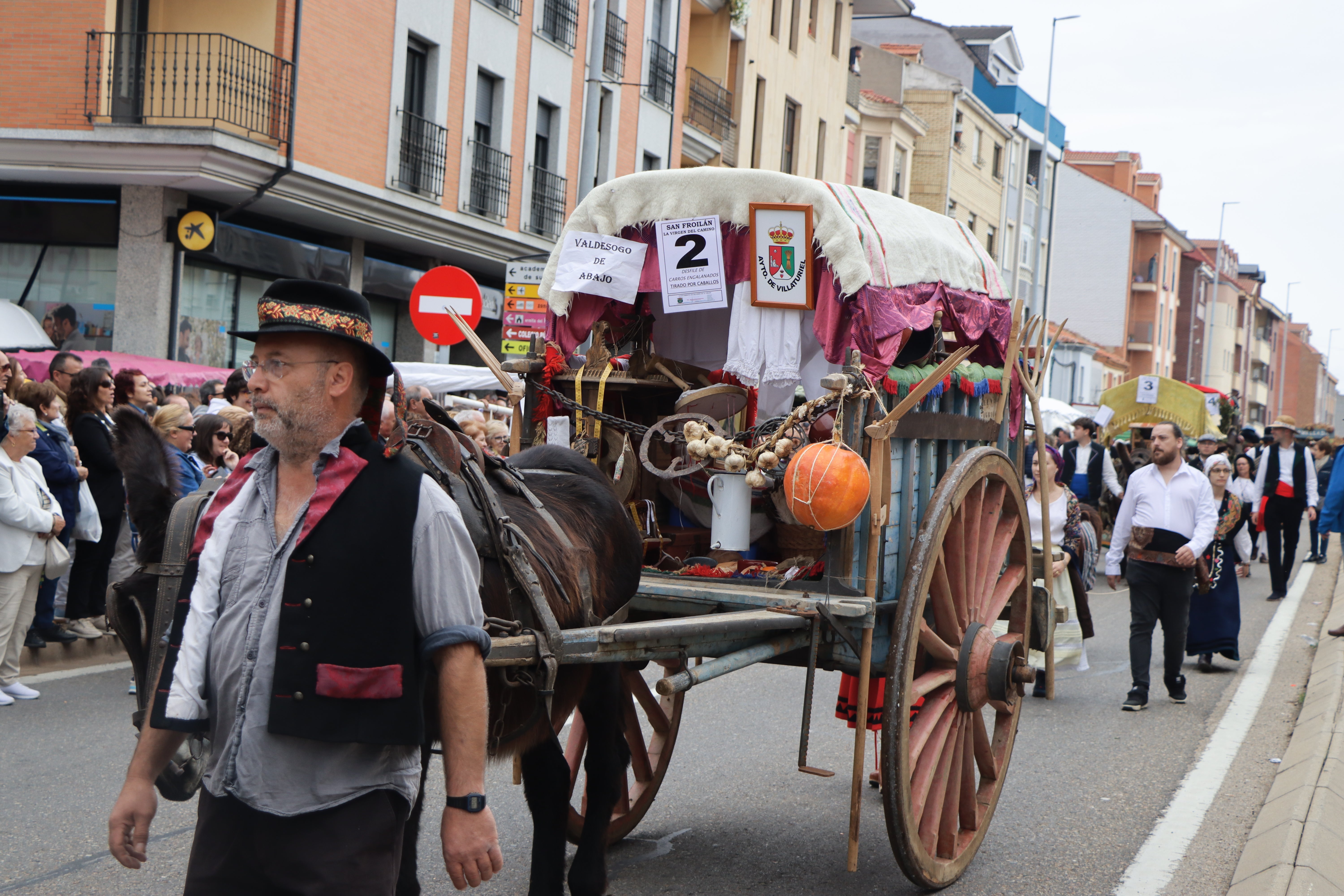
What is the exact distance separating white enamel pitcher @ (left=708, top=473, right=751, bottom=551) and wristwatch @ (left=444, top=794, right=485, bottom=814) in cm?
264

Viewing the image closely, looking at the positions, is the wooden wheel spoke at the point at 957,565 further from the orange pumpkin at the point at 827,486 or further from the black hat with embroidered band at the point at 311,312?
the black hat with embroidered band at the point at 311,312

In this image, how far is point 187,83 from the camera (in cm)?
1537

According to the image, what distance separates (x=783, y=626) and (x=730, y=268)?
1.69 meters

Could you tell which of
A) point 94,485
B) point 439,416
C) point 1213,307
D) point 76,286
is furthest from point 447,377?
point 1213,307

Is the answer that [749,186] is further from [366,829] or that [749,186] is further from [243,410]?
[243,410]

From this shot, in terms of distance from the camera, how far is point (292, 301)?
246 cm

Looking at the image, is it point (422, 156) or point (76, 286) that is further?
point (422, 156)

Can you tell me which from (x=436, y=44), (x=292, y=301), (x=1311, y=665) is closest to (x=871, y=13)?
(x=436, y=44)

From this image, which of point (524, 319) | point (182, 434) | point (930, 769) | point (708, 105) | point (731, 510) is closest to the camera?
point (930, 769)

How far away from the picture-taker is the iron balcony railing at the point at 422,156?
18766 mm

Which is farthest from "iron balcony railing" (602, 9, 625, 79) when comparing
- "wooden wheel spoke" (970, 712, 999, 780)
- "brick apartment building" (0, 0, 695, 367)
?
"wooden wheel spoke" (970, 712, 999, 780)

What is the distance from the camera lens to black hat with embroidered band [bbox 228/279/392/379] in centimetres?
245

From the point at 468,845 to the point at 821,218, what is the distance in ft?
9.82

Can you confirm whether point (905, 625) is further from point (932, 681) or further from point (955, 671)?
point (955, 671)
